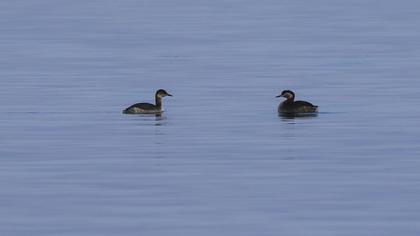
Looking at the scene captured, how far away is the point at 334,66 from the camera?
136 ft

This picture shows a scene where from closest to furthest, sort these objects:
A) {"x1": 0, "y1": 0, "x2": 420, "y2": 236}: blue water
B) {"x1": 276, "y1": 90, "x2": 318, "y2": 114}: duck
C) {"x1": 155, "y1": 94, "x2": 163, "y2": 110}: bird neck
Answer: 1. {"x1": 0, "y1": 0, "x2": 420, "y2": 236}: blue water
2. {"x1": 276, "y1": 90, "x2": 318, "y2": 114}: duck
3. {"x1": 155, "y1": 94, "x2": 163, "y2": 110}: bird neck

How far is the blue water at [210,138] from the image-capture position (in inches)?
748

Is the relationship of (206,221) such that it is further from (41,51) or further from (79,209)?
(41,51)

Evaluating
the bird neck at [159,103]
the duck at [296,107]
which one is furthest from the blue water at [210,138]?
the duck at [296,107]

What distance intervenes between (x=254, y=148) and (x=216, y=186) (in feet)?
13.0

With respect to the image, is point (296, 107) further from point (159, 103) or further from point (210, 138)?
point (210, 138)

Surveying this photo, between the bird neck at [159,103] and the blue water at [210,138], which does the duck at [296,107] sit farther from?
the bird neck at [159,103]

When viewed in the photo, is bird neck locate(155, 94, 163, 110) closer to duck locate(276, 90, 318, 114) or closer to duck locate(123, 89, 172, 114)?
duck locate(123, 89, 172, 114)

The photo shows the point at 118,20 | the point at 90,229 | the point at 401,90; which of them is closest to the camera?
the point at 90,229

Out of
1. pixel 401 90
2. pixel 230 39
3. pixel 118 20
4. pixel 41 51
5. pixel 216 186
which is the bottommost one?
pixel 216 186

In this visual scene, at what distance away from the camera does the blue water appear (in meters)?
19.0

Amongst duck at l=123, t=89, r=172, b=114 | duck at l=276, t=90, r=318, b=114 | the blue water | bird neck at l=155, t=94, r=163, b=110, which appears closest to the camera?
the blue water

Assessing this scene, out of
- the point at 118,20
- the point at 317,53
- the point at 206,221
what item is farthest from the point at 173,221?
the point at 118,20

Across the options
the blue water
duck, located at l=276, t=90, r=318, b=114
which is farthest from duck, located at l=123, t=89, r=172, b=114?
duck, located at l=276, t=90, r=318, b=114
